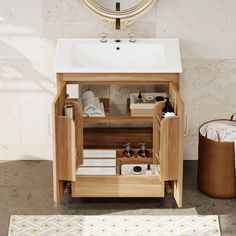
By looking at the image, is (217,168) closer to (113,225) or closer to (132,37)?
(113,225)

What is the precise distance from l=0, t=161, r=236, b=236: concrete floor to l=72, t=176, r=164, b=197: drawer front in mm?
96

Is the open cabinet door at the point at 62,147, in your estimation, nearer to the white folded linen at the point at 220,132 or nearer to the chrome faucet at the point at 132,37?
the chrome faucet at the point at 132,37

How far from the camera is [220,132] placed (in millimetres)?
4305

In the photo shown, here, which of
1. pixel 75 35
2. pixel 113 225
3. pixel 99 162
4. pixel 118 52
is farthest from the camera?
pixel 75 35

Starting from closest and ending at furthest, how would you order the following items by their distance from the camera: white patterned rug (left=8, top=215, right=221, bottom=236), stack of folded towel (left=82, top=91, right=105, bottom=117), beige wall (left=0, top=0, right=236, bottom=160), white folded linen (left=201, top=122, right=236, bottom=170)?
1. white patterned rug (left=8, top=215, right=221, bottom=236)
2. white folded linen (left=201, top=122, right=236, bottom=170)
3. stack of folded towel (left=82, top=91, right=105, bottom=117)
4. beige wall (left=0, top=0, right=236, bottom=160)

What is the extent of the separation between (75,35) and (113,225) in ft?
4.53

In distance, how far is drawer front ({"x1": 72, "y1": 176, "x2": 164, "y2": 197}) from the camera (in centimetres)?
410

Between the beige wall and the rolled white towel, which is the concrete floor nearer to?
the beige wall

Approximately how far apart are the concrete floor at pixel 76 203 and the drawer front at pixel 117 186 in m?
0.10

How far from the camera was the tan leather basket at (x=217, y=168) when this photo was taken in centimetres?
417

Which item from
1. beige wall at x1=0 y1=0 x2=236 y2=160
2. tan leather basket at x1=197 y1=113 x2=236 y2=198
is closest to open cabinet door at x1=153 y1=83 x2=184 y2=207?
tan leather basket at x1=197 y1=113 x2=236 y2=198

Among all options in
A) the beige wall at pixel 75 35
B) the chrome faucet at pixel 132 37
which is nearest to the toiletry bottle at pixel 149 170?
the beige wall at pixel 75 35

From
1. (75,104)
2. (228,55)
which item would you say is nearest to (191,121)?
(228,55)

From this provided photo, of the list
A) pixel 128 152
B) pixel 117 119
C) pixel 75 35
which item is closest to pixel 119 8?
pixel 75 35
